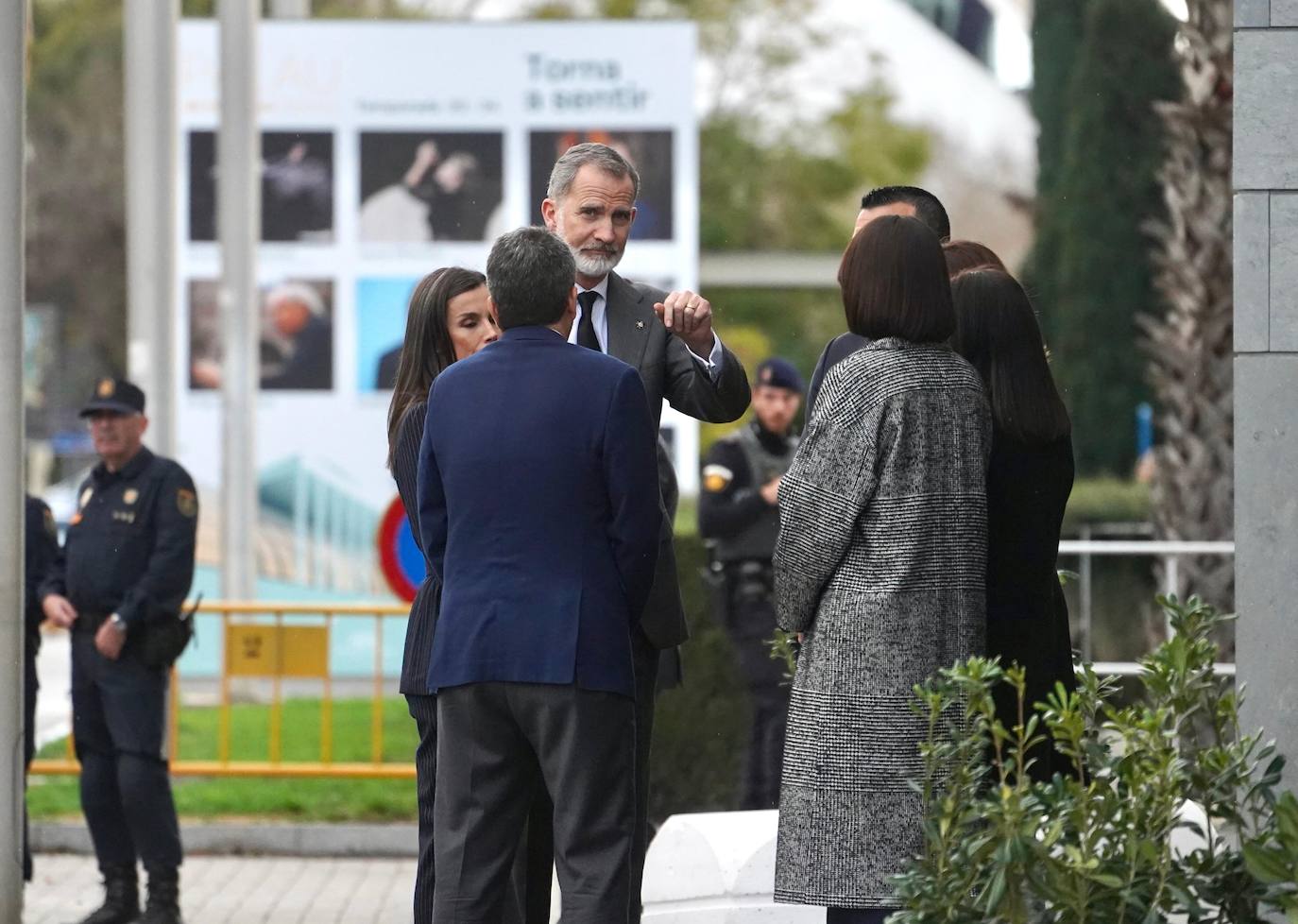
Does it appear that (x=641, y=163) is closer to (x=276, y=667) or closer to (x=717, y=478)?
(x=276, y=667)

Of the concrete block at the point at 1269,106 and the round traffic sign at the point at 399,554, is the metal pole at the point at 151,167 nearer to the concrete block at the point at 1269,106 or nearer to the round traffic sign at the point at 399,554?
the round traffic sign at the point at 399,554

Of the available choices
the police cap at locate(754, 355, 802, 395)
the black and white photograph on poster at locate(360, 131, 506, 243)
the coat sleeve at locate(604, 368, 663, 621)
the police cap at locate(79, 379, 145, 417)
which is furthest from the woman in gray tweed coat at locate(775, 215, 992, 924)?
the black and white photograph on poster at locate(360, 131, 506, 243)

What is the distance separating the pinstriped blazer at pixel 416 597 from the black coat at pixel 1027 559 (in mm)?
1338

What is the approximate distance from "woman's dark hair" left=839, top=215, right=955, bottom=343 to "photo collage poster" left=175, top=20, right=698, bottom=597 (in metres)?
9.75

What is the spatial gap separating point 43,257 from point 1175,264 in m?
34.1

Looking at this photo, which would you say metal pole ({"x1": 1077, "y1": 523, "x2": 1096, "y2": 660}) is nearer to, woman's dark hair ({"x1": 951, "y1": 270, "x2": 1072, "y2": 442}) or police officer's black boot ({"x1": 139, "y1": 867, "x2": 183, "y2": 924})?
police officer's black boot ({"x1": 139, "y1": 867, "x2": 183, "y2": 924})

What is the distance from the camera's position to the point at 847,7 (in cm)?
3691

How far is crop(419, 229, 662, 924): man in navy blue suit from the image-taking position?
457cm

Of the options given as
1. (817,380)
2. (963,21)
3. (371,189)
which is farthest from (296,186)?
(963,21)

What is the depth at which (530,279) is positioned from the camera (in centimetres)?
468

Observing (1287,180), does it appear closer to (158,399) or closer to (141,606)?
(141,606)

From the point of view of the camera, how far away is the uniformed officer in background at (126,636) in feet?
24.4

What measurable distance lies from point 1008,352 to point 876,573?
0.60m

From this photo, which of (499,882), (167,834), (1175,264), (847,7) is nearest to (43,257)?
(847,7)
